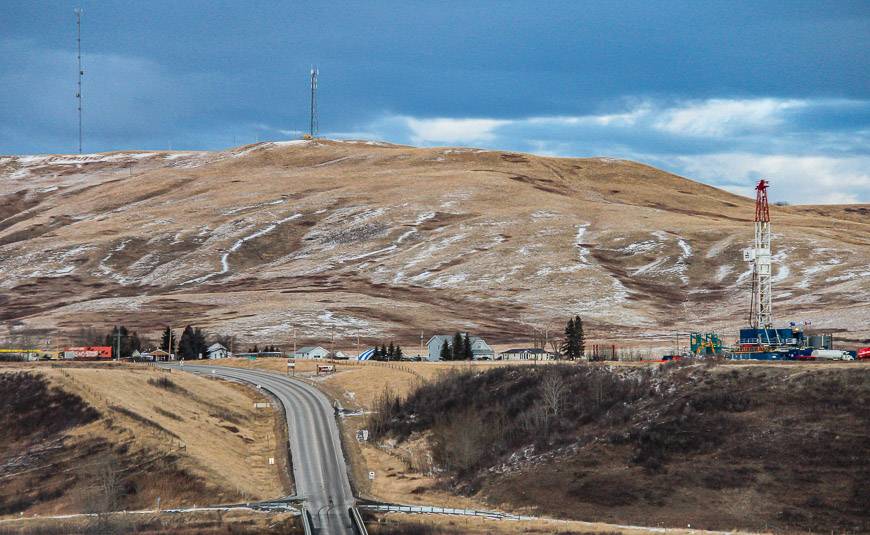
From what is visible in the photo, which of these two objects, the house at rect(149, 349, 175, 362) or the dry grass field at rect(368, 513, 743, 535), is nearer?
the dry grass field at rect(368, 513, 743, 535)

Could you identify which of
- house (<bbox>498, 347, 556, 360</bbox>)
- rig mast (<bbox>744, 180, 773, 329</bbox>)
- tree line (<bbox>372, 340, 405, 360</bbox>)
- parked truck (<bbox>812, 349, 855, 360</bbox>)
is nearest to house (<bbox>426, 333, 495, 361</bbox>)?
house (<bbox>498, 347, 556, 360</bbox>)

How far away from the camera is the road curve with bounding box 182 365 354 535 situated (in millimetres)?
70438

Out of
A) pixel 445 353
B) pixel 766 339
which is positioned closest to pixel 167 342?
pixel 445 353

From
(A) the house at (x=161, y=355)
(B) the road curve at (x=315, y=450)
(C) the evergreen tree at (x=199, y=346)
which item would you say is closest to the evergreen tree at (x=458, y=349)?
(B) the road curve at (x=315, y=450)

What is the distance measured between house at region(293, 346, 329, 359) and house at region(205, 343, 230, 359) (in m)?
11.1

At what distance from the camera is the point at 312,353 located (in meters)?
165

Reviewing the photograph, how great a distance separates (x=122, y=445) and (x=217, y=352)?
288 feet

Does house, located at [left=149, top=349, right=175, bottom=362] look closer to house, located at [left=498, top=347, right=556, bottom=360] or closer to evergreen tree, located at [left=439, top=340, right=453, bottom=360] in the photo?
evergreen tree, located at [left=439, top=340, right=453, bottom=360]

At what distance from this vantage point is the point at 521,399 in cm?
9112

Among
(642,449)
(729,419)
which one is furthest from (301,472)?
(729,419)

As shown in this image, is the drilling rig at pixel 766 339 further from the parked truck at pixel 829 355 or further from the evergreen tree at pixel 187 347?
the evergreen tree at pixel 187 347

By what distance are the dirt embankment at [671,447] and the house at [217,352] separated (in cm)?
7836

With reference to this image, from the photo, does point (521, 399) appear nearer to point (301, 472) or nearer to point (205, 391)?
point (301, 472)

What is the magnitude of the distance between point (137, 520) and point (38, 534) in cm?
599
